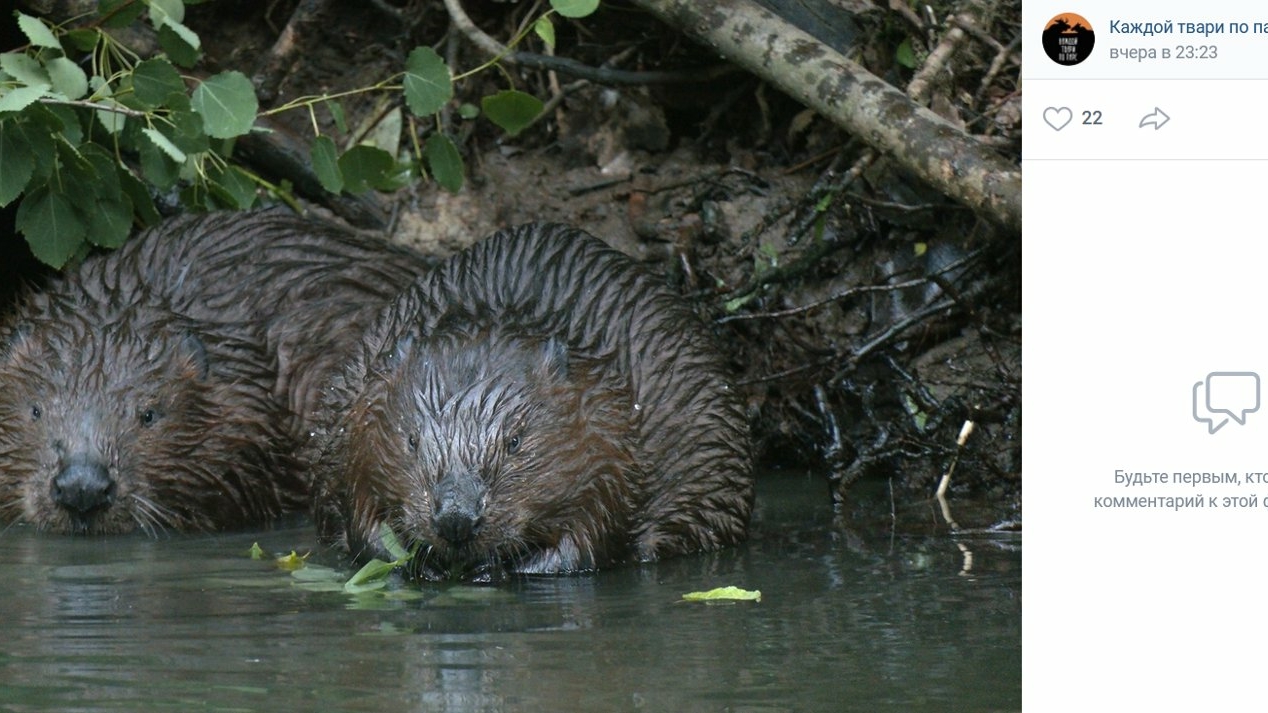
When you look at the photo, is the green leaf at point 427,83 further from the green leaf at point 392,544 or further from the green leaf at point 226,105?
the green leaf at point 392,544

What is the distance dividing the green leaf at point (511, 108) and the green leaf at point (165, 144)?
995mm

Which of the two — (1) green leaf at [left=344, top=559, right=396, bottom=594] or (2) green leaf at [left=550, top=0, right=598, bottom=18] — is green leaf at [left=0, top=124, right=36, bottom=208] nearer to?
(2) green leaf at [left=550, top=0, right=598, bottom=18]

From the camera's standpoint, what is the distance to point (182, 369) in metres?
5.72

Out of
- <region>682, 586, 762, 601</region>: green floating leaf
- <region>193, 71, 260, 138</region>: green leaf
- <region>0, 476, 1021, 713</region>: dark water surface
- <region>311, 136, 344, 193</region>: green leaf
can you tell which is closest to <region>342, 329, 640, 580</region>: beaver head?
<region>0, 476, 1021, 713</region>: dark water surface

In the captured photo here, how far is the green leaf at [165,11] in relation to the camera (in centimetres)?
578

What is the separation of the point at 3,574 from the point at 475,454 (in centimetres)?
128

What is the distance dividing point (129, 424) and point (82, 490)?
0.30 meters

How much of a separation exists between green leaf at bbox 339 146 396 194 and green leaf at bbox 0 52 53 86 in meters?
0.99
